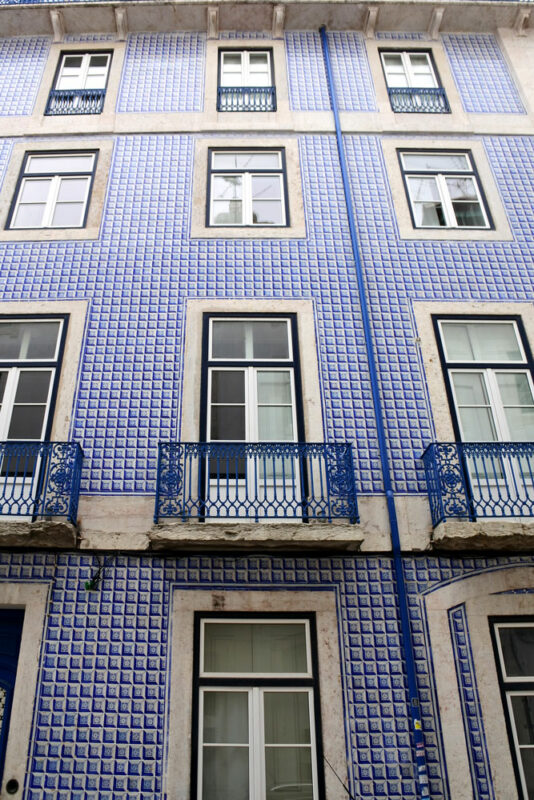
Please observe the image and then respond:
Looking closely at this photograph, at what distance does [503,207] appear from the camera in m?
7.46

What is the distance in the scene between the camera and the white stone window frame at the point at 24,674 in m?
4.59

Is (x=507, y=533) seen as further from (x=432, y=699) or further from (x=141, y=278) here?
(x=141, y=278)

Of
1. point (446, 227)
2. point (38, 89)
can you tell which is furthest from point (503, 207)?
point (38, 89)

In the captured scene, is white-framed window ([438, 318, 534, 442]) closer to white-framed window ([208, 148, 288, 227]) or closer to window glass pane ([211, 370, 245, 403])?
window glass pane ([211, 370, 245, 403])

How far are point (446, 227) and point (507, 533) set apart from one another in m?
3.90

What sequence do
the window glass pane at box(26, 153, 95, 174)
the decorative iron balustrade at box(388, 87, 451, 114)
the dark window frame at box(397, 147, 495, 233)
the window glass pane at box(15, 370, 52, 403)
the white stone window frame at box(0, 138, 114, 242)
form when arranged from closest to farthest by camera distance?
1. the window glass pane at box(15, 370, 52, 403)
2. the white stone window frame at box(0, 138, 114, 242)
3. the dark window frame at box(397, 147, 495, 233)
4. the window glass pane at box(26, 153, 95, 174)
5. the decorative iron balustrade at box(388, 87, 451, 114)

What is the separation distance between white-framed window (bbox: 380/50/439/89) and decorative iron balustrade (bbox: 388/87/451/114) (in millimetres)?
162

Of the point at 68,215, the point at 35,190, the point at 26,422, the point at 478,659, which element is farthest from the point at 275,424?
the point at 35,190

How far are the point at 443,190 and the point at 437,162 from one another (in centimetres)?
55

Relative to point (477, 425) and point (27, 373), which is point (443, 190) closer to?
point (477, 425)

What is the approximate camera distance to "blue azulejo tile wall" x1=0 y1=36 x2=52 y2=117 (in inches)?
333

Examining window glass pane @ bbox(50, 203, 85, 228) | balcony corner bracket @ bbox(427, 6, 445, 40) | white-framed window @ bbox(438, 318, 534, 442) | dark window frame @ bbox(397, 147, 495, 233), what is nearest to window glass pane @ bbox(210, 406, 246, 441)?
white-framed window @ bbox(438, 318, 534, 442)

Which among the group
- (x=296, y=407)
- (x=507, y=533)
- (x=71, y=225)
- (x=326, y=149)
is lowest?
(x=507, y=533)

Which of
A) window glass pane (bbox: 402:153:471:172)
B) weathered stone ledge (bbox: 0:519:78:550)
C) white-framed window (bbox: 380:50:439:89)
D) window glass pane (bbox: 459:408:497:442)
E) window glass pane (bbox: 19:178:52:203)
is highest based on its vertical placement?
white-framed window (bbox: 380:50:439:89)
